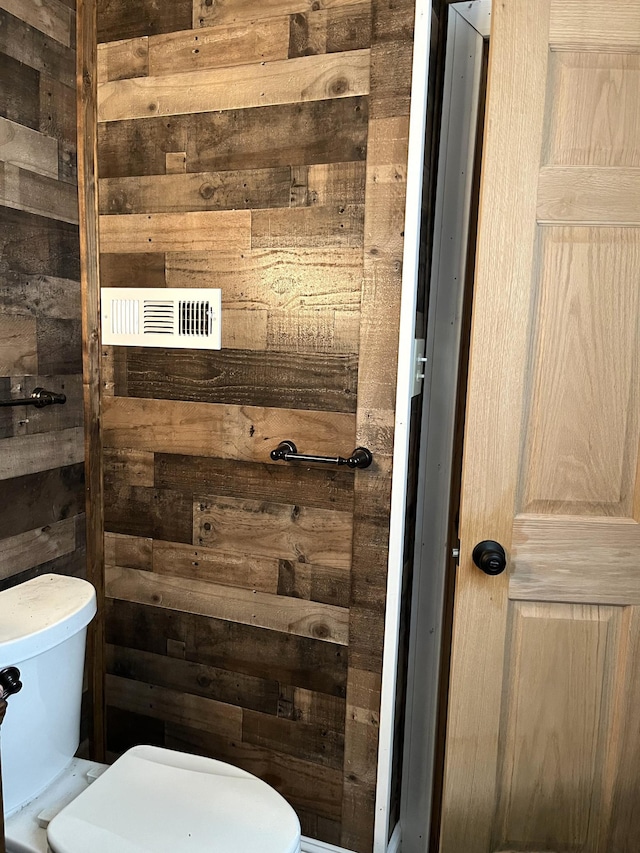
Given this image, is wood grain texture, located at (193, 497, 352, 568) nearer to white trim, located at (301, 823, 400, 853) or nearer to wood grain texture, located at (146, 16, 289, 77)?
white trim, located at (301, 823, 400, 853)

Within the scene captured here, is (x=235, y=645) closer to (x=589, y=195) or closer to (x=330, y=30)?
(x=589, y=195)

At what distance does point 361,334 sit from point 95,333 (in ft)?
2.46

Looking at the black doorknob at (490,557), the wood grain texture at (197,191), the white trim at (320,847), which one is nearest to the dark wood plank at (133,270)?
the wood grain texture at (197,191)

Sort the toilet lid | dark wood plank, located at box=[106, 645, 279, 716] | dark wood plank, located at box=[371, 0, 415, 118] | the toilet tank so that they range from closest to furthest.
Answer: the toilet lid < the toilet tank < dark wood plank, located at box=[371, 0, 415, 118] < dark wood plank, located at box=[106, 645, 279, 716]

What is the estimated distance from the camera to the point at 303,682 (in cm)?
172

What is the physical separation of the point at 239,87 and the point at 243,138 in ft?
0.38

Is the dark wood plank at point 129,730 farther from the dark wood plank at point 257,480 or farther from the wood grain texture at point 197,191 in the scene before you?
the wood grain texture at point 197,191

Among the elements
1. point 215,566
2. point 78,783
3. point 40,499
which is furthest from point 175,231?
point 78,783

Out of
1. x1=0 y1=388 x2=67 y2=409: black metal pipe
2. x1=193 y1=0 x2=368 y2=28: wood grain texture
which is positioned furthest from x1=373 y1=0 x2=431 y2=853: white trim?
x1=0 y1=388 x2=67 y2=409: black metal pipe

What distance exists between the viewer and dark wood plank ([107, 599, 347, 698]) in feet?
5.55

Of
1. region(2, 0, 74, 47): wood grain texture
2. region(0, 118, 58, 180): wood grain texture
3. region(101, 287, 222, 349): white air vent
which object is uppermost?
region(2, 0, 74, 47): wood grain texture

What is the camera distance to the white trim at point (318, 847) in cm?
171

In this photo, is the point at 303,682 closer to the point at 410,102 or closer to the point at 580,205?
the point at 580,205

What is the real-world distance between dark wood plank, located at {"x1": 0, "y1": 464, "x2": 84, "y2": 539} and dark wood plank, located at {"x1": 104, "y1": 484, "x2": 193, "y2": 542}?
9 cm
